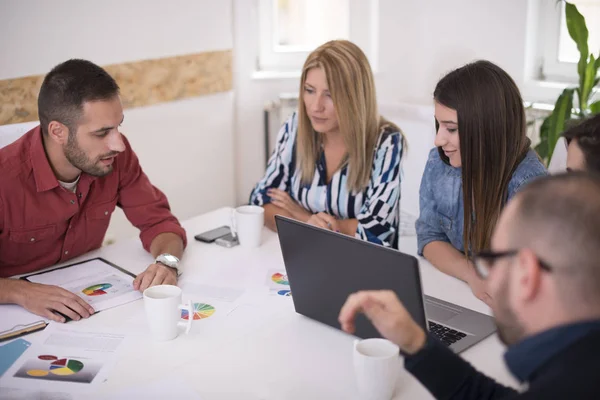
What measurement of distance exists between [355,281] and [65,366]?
599mm

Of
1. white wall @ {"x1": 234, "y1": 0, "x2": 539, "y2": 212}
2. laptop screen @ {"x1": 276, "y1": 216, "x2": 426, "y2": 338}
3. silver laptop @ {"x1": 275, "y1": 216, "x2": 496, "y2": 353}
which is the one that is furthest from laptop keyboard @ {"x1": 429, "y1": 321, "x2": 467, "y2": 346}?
white wall @ {"x1": 234, "y1": 0, "x2": 539, "y2": 212}

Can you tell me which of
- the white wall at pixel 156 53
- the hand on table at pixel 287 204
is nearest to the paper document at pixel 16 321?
the hand on table at pixel 287 204

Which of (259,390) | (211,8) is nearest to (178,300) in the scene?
(259,390)

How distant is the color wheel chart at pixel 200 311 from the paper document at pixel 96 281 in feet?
0.52

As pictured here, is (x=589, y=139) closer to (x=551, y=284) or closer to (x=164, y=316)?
(x=551, y=284)

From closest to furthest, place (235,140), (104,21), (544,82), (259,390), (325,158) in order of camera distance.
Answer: (259,390) < (325,158) < (104,21) < (544,82) < (235,140)

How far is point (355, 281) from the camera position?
1484 millimetres

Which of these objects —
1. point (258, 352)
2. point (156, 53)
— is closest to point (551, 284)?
point (258, 352)

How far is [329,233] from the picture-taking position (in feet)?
4.83

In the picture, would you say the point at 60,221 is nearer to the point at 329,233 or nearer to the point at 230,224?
the point at 230,224

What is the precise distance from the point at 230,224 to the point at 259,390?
3.04 ft

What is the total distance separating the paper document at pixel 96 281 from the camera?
174cm

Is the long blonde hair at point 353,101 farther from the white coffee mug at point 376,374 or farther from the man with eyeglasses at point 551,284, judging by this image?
the man with eyeglasses at point 551,284

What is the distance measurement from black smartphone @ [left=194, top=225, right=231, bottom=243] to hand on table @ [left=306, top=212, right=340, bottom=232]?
26 centimetres
